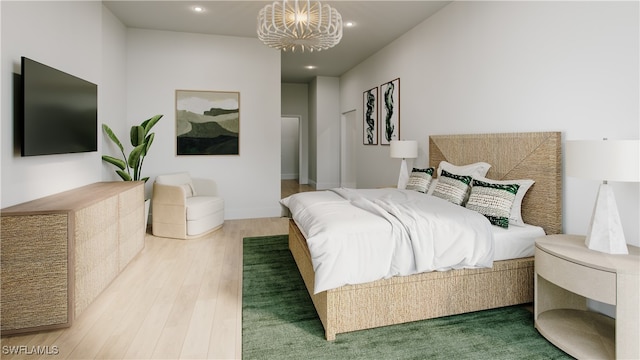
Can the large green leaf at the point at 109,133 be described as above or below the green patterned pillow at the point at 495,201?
above

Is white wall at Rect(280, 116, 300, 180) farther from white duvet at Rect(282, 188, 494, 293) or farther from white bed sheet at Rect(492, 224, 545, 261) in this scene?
white bed sheet at Rect(492, 224, 545, 261)

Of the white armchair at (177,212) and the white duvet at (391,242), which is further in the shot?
the white armchair at (177,212)

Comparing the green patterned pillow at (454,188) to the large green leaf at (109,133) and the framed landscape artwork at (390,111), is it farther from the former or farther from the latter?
the large green leaf at (109,133)

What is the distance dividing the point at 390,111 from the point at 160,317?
437cm

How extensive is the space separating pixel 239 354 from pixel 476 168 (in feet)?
8.69

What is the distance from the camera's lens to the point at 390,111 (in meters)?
5.53

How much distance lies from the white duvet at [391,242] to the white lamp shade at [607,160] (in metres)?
0.70

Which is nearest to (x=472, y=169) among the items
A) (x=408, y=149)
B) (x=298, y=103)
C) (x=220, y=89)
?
(x=408, y=149)

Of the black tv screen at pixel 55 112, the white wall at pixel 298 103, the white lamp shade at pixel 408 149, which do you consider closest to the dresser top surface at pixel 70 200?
the black tv screen at pixel 55 112

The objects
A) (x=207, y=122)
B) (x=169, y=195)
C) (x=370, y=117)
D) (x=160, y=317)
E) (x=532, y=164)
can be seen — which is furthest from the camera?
(x=370, y=117)

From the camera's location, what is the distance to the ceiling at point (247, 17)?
13.2ft

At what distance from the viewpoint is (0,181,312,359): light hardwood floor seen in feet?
6.50

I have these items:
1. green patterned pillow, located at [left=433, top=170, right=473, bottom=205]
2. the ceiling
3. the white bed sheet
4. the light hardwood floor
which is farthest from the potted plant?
the white bed sheet

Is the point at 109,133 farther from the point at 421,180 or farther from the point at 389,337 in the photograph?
the point at 389,337
